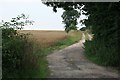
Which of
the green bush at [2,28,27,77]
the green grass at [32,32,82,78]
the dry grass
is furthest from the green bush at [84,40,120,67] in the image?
the green bush at [2,28,27,77]

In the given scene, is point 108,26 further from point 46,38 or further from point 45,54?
point 46,38

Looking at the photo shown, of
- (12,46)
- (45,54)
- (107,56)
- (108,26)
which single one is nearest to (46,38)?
(45,54)

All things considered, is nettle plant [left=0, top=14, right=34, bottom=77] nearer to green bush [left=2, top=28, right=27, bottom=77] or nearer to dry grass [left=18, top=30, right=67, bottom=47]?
green bush [left=2, top=28, right=27, bottom=77]

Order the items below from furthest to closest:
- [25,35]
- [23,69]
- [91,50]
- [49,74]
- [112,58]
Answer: [91,50], [112,58], [49,74], [25,35], [23,69]

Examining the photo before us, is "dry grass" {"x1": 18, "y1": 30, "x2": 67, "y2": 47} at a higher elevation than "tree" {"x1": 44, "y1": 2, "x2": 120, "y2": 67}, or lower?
higher

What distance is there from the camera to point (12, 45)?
12867 millimetres

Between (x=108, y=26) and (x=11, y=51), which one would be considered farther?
(x=108, y=26)

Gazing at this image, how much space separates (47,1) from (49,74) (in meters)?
12.9

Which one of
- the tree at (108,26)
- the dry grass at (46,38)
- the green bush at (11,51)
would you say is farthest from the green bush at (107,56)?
the green bush at (11,51)

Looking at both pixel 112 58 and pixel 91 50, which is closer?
pixel 112 58

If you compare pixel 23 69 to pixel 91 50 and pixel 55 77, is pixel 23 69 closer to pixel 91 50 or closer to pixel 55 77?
pixel 55 77

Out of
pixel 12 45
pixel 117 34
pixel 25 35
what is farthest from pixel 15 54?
pixel 117 34

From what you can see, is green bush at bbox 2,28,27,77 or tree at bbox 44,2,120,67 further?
tree at bbox 44,2,120,67

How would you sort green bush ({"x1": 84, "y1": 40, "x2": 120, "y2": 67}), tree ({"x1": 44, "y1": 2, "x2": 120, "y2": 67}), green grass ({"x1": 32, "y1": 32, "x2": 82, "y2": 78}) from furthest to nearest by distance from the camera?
green bush ({"x1": 84, "y1": 40, "x2": 120, "y2": 67}), tree ({"x1": 44, "y1": 2, "x2": 120, "y2": 67}), green grass ({"x1": 32, "y1": 32, "x2": 82, "y2": 78})
